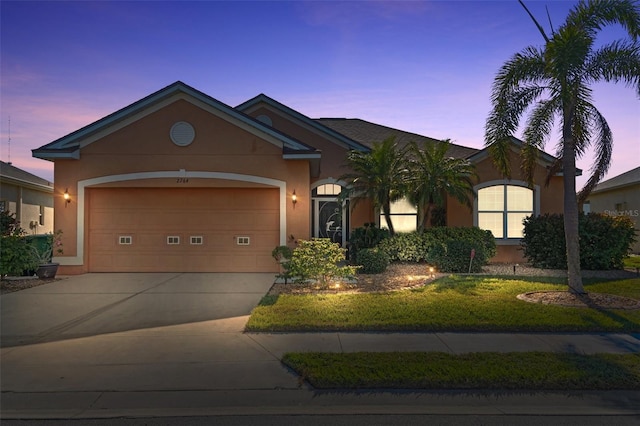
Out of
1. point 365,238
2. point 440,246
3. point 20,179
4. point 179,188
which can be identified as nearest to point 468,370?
point 440,246

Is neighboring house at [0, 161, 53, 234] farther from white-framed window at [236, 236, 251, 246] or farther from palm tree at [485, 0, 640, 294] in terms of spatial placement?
palm tree at [485, 0, 640, 294]

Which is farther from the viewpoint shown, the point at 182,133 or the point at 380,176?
the point at 380,176

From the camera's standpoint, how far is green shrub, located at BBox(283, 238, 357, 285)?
10703 mm

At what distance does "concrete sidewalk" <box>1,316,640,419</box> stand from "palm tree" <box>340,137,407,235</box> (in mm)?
8272

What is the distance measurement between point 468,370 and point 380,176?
394 inches

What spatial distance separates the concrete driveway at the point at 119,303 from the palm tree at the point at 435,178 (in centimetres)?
561

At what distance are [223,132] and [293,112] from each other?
5078 millimetres

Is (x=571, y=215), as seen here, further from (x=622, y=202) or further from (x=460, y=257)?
(x=622, y=202)

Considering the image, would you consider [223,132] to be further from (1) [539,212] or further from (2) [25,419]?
(1) [539,212]

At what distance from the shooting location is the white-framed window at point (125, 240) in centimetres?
1386

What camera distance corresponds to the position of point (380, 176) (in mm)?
14750

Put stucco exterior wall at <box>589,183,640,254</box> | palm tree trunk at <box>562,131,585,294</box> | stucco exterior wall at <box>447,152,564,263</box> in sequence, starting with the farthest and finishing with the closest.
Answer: stucco exterior wall at <box>589,183,640,254</box>, stucco exterior wall at <box>447,152,564,263</box>, palm tree trunk at <box>562,131,585,294</box>

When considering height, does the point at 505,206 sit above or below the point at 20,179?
below

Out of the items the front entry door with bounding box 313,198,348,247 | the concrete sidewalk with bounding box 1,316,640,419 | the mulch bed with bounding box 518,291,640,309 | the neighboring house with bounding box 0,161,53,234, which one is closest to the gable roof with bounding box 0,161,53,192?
the neighboring house with bounding box 0,161,53,234
